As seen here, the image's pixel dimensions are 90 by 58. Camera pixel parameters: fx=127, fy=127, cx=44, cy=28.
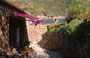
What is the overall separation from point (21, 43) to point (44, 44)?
212 inches

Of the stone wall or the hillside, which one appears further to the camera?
the hillside

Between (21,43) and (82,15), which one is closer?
(21,43)

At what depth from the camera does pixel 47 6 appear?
4059cm

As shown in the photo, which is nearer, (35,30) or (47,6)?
(35,30)

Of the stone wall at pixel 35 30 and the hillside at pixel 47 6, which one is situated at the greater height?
the hillside at pixel 47 6

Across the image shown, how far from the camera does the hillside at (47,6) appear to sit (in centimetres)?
3542

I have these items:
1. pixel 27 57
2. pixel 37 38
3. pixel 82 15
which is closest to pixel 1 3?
pixel 27 57

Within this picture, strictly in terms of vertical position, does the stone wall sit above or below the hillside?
below

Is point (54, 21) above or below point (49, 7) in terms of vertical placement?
below

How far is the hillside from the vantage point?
35425 millimetres

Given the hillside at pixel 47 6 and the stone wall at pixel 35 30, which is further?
the hillside at pixel 47 6

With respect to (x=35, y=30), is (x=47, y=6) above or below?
above

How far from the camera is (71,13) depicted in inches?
531

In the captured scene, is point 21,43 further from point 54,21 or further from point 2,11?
point 54,21
